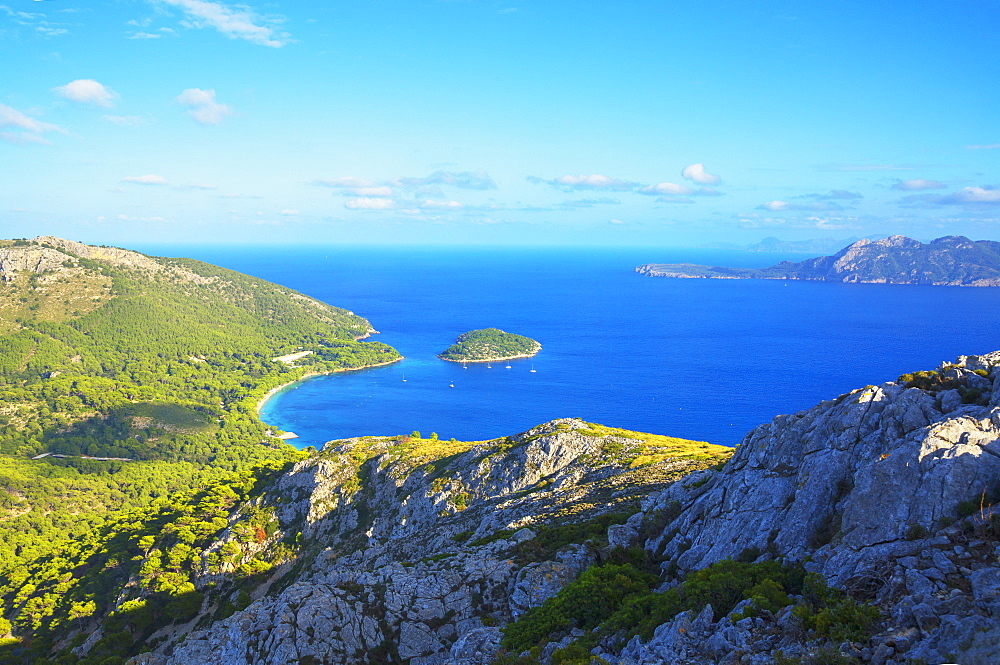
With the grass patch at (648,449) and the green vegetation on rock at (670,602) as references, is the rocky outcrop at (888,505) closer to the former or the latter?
the green vegetation on rock at (670,602)

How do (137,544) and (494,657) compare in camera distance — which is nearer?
(494,657)

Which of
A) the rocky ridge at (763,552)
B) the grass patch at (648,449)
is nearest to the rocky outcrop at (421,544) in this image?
the rocky ridge at (763,552)

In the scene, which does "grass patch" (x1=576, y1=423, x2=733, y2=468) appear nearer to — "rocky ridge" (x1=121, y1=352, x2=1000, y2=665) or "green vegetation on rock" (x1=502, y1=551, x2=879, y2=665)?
"rocky ridge" (x1=121, y1=352, x2=1000, y2=665)

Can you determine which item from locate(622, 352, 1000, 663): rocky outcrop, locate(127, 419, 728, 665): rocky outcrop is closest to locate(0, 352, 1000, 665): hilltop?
locate(622, 352, 1000, 663): rocky outcrop

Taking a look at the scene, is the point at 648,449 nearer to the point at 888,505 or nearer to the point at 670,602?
the point at 670,602

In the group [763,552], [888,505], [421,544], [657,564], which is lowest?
[421,544]

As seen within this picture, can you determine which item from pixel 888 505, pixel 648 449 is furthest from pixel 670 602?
pixel 648 449

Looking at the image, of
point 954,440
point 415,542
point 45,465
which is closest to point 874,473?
point 954,440

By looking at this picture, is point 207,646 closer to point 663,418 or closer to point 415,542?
point 415,542
